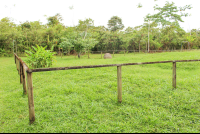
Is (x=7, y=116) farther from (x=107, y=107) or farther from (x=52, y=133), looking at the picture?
(x=107, y=107)

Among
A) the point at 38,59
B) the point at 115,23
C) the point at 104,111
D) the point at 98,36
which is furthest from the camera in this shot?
the point at 115,23

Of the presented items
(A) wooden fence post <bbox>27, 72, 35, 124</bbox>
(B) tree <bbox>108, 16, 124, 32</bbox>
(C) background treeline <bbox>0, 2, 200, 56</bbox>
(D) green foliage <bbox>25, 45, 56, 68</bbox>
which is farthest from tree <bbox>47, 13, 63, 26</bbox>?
(A) wooden fence post <bbox>27, 72, 35, 124</bbox>

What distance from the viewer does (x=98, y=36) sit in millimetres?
27203

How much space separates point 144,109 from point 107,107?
76cm

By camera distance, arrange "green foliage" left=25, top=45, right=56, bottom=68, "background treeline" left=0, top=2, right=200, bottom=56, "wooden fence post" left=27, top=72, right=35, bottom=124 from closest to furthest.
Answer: "wooden fence post" left=27, top=72, right=35, bottom=124 < "green foliage" left=25, top=45, right=56, bottom=68 < "background treeline" left=0, top=2, right=200, bottom=56

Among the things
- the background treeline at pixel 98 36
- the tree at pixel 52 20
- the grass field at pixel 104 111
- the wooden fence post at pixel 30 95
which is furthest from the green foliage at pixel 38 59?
the tree at pixel 52 20

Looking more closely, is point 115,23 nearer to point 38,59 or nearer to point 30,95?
point 38,59

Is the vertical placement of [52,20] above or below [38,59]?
above

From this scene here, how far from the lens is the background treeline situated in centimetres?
2186

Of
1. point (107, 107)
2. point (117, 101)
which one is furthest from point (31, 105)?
point (117, 101)

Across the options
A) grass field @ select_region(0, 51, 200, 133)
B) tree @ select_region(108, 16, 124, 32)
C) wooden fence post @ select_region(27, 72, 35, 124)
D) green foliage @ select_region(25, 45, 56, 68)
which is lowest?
grass field @ select_region(0, 51, 200, 133)

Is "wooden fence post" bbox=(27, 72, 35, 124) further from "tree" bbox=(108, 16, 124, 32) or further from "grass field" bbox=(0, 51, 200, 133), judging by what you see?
"tree" bbox=(108, 16, 124, 32)

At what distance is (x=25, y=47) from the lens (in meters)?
23.0

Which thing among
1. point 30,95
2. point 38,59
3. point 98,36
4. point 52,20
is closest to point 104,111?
point 30,95
